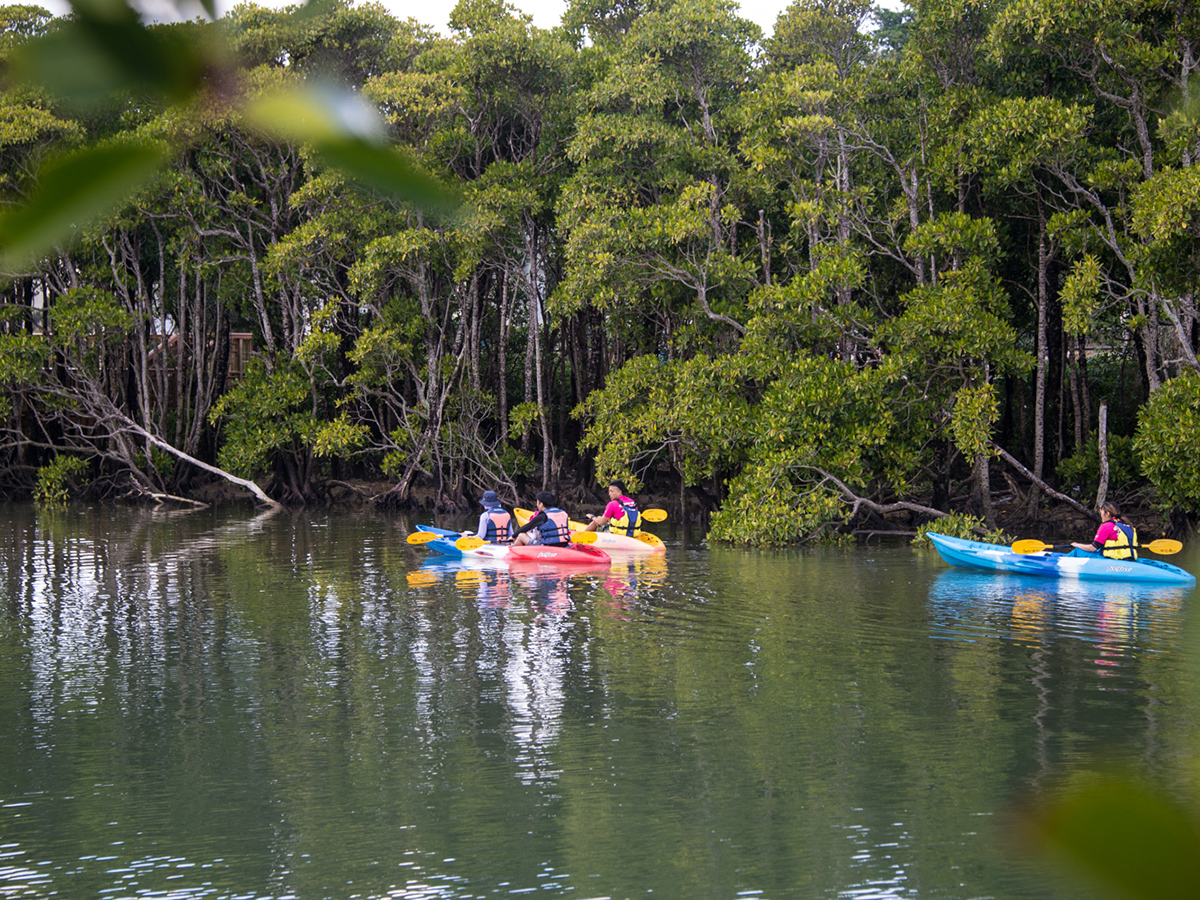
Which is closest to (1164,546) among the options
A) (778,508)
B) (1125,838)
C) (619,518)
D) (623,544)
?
(778,508)

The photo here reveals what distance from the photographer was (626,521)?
1664 centimetres

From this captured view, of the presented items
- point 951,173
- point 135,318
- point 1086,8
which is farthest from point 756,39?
point 135,318

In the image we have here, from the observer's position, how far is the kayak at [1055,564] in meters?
12.8

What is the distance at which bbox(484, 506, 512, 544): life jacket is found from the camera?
50.6 feet

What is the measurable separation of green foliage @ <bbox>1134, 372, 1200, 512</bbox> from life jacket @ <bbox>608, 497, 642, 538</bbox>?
688 cm

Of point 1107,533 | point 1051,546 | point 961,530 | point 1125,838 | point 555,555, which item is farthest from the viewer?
point 961,530

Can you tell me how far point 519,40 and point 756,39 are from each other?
A: 4.51 metres

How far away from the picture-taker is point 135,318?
79.8 feet

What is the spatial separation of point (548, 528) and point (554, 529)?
3.2 inches

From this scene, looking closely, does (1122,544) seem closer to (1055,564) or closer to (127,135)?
(1055,564)

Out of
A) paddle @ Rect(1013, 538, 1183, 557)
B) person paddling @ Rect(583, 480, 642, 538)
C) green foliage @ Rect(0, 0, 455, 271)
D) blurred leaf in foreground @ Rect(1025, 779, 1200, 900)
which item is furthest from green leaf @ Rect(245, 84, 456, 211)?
person paddling @ Rect(583, 480, 642, 538)

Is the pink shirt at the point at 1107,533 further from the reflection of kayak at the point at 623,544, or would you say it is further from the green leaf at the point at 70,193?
the green leaf at the point at 70,193

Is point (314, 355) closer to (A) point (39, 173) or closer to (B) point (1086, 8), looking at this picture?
(B) point (1086, 8)

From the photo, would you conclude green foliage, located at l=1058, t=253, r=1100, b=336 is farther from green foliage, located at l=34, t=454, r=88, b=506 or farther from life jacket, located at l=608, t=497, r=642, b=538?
green foliage, located at l=34, t=454, r=88, b=506
